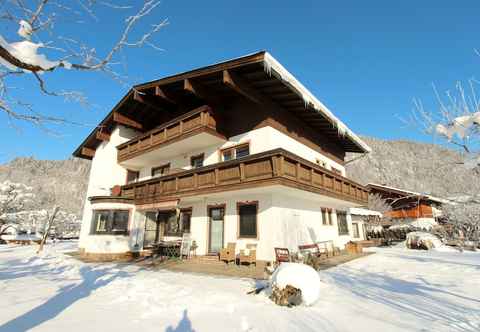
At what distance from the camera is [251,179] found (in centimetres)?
1116

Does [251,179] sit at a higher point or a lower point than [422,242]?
higher

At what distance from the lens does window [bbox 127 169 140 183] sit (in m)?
20.5

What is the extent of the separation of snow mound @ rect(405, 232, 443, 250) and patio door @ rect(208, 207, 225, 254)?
16.9m

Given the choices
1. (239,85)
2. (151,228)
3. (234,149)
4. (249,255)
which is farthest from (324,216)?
(151,228)

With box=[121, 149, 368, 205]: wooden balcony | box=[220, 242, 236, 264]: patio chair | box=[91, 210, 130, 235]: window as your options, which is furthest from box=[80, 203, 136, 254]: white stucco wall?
box=[220, 242, 236, 264]: patio chair

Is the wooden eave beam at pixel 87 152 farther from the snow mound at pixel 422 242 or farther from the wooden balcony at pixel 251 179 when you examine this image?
the snow mound at pixel 422 242

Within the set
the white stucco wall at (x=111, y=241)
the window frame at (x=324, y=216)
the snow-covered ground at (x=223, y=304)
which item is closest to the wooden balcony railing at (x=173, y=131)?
the white stucco wall at (x=111, y=241)

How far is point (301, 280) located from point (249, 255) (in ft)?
18.2

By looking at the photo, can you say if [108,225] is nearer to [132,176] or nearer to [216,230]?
[132,176]

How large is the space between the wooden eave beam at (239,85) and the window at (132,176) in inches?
489

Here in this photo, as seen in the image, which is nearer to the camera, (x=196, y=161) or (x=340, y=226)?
(x=196, y=161)

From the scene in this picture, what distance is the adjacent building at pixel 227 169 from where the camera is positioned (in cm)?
1202

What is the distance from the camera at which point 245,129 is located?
572 inches

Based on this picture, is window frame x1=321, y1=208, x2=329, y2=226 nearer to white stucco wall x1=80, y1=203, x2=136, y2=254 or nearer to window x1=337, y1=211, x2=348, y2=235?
window x1=337, y1=211, x2=348, y2=235
